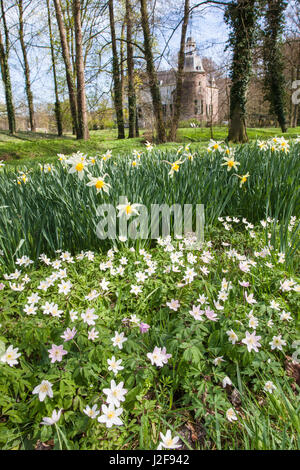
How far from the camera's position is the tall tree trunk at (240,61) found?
8.58 m

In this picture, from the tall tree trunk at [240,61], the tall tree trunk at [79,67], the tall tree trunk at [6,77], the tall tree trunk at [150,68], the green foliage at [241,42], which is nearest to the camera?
the green foliage at [241,42]

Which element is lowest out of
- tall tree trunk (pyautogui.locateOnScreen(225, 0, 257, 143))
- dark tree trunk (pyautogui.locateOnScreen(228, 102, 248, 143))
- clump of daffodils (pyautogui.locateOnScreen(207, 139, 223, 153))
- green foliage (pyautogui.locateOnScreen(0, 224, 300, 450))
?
green foliage (pyautogui.locateOnScreen(0, 224, 300, 450))

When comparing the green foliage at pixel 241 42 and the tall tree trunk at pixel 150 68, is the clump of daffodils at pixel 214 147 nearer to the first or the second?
the green foliage at pixel 241 42

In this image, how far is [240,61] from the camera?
358 inches

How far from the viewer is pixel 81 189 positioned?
84.0 inches

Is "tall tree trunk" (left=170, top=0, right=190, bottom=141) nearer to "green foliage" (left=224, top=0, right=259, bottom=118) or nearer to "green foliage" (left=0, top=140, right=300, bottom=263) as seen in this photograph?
"green foliage" (left=224, top=0, right=259, bottom=118)

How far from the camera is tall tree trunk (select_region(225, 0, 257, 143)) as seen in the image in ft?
28.1

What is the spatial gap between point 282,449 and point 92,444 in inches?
23.9

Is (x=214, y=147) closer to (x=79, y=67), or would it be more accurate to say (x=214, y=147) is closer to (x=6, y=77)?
(x=79, y=67)

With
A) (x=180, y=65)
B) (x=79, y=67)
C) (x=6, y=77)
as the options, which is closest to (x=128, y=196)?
(x=79, y=67)

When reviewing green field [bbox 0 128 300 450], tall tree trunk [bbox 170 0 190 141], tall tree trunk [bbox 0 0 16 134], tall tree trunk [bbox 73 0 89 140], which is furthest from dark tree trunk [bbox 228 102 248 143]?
tall tree trunk [bbox 0 0 16 134]

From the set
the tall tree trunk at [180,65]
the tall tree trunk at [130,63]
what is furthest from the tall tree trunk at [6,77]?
the tall tree trunk at [180,65]

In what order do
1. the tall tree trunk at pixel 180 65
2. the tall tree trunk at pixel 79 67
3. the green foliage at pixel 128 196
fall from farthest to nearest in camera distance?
the tall tree trunk at pixel 180 65
the tall tree trunk at pixel 79 67
the green foliage at pixel 128 196

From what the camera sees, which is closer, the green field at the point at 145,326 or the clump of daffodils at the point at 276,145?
the green field at the point at 145,326
